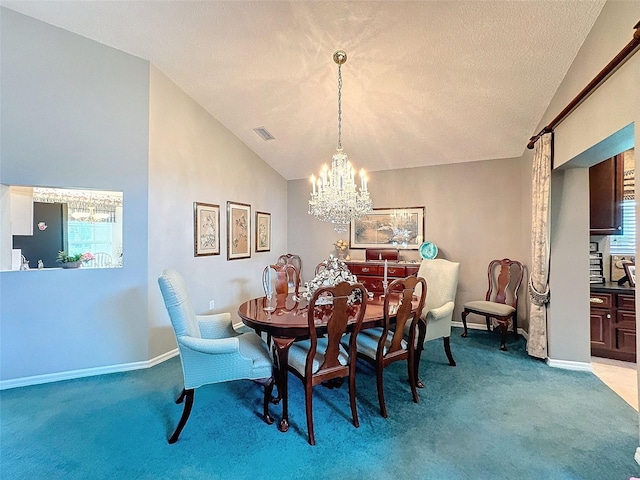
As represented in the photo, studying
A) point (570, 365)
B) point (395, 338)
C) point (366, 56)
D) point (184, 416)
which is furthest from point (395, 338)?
point (366, 56)

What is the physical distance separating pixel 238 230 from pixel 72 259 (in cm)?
211

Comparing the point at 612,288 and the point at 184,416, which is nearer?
the point at 184,416

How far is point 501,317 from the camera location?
12.4 feet

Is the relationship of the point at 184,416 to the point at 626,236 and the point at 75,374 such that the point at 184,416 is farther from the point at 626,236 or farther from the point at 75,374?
the point at 626,236

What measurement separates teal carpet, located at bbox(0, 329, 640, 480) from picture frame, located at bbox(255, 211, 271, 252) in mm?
2678

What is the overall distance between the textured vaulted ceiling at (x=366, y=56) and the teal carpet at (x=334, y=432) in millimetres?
2955

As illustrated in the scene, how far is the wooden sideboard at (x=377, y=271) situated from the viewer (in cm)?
470

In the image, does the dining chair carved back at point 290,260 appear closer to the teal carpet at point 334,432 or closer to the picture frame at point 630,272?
the teal carpet at point 334,432

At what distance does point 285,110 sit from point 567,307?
3975 mm

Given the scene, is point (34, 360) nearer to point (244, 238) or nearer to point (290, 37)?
point (244, 238)

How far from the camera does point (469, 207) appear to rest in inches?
188

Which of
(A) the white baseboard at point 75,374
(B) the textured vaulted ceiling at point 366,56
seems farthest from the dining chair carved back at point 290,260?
(A) the white baseboard at point 75,374

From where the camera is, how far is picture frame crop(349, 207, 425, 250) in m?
5.10

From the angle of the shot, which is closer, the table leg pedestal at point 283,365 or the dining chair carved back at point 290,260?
the table leg pedestal at point 283,365
